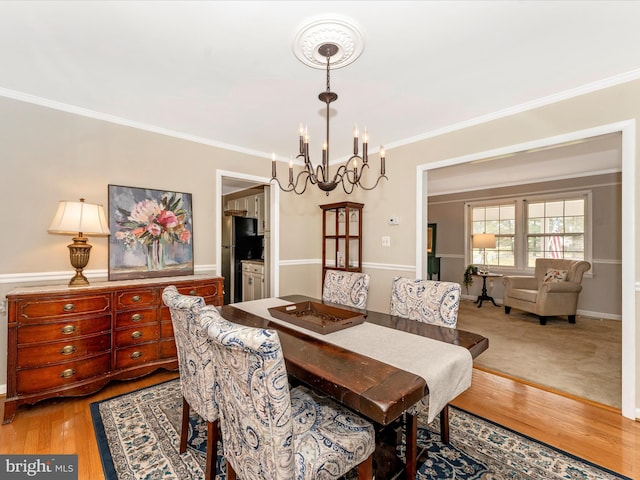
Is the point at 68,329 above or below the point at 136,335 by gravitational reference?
above

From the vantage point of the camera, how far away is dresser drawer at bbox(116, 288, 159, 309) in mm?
2533

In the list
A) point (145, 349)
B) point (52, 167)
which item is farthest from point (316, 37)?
point (145, 349)

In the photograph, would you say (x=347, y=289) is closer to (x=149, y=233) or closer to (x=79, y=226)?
(x=149, y=233)

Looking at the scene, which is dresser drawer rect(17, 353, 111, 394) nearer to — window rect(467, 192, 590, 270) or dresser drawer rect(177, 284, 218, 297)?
dresser drawer rect(177, 284, 218, 297)

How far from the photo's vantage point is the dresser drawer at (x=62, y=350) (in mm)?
2161

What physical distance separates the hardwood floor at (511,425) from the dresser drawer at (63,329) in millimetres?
541

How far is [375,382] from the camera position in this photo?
115 centimetres

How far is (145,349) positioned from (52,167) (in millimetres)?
1768

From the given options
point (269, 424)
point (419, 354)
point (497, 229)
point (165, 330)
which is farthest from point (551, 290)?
point (165, 330)

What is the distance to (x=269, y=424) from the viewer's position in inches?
39.3

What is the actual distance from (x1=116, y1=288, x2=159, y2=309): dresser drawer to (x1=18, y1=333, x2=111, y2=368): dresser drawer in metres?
0.27

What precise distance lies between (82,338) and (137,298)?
458 millimetres

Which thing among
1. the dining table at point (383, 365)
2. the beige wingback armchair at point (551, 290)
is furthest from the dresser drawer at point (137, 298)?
the beige wingback armchair at point (551, 290)

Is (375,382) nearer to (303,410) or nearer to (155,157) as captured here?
(303,410)
